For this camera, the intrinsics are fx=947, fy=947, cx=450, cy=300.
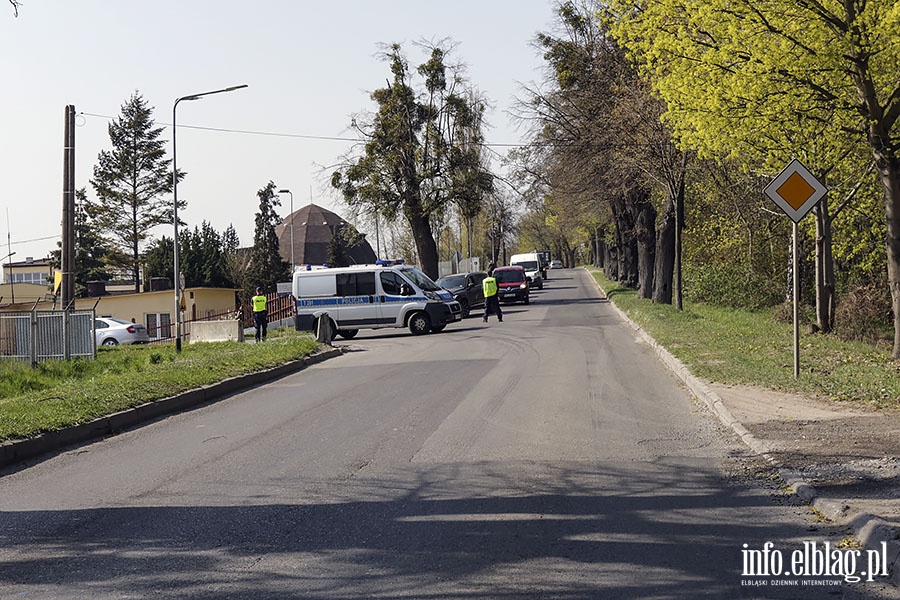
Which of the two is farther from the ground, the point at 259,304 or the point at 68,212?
the point at 68,212

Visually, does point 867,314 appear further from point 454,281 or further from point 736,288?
point 454,281

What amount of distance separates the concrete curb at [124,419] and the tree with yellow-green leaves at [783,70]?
9.35 meters

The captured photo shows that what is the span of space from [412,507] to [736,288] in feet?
98.8

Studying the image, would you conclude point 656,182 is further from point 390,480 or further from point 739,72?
point 390,480

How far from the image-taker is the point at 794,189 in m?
13.4

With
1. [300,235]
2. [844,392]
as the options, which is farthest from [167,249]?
[844,392]

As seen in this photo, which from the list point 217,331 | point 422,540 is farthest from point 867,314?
point 422,540

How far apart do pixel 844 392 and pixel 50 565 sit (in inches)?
374

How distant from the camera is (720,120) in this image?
1653cm

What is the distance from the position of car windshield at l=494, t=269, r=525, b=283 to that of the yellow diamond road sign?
32.4 metres

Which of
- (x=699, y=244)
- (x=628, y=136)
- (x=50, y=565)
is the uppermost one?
(x=628, y=136)

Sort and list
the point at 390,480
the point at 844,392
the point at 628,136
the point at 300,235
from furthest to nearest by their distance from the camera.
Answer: the point at 300,235
the point at 628,136
the point at 844,392
the point at 390,480

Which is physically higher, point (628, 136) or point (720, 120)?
point (628, 136)

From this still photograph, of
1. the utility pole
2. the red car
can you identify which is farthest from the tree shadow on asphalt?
the red car
